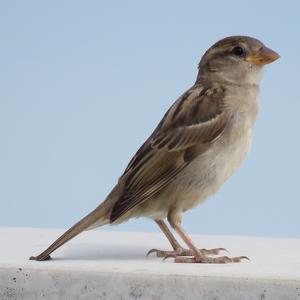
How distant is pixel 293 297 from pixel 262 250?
3.10 feet

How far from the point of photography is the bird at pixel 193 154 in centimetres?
372

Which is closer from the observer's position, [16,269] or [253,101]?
[16,269]

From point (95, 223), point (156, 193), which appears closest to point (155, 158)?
point (156, 193)

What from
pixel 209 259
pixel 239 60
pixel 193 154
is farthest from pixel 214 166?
pixel 239 60

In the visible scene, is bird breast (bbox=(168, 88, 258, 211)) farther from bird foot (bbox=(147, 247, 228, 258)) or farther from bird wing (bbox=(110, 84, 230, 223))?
bird foot (bbox=(147, 247, 228, 258))

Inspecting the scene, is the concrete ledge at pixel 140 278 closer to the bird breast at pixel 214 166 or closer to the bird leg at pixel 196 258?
the bird leg at pixel 196 258

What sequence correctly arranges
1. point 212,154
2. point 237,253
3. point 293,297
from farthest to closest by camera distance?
point 237,253
point 212,154
point 293,297

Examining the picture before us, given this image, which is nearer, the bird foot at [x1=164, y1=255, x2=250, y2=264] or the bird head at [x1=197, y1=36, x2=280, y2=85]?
the bird foot at [x1=164, y1=255, x2=250, y2=264]

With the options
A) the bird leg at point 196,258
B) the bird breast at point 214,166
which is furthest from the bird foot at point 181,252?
the bird breast at point 214,166

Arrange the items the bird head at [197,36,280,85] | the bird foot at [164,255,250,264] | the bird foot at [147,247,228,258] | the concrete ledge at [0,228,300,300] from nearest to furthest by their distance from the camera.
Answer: the concrete ledge at [0,228,300,300] → the bird foot at [164,255,250,264] → the bird foot at [147,247,228,258] → the bird head at [197,36,280,85]

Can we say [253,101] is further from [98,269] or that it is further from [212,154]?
[98,269]

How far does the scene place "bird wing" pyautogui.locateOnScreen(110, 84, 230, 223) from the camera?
3.71 metres

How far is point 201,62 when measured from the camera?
13.6 ft

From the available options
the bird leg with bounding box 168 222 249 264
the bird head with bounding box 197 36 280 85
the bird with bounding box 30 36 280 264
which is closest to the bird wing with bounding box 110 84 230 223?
the bird with bounding box 30 36 280 264
